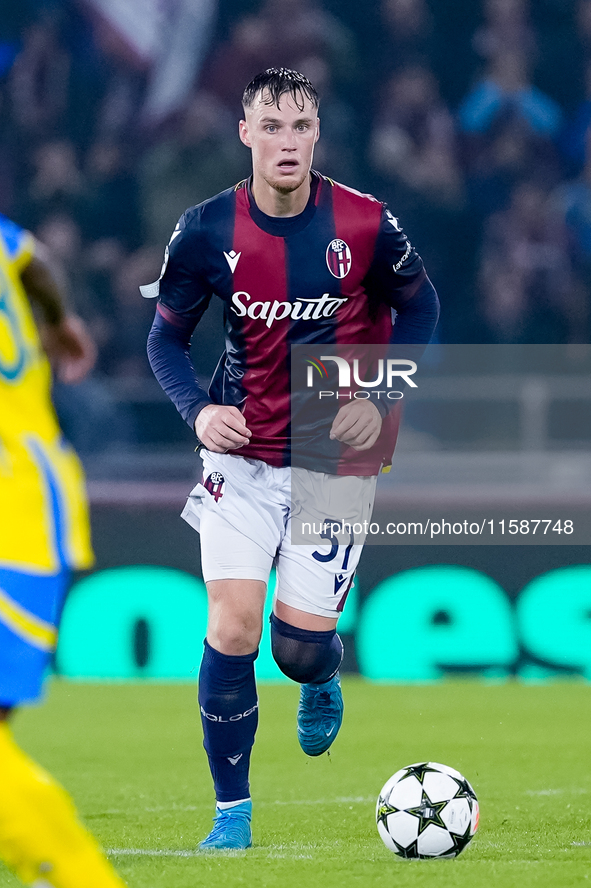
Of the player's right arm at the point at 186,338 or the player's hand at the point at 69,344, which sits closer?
the player's hand at the point at 69,344

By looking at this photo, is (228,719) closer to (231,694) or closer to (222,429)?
(231,694)

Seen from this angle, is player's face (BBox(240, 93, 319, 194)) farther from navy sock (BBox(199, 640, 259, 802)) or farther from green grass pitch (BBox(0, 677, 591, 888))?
green grass pitch (BBox(0, 677, 591, 888))

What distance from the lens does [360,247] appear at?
13.7 feet

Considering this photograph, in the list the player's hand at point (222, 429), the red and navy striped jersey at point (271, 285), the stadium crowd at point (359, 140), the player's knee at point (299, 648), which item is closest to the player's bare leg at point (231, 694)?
the player's knee at point (299, 648)

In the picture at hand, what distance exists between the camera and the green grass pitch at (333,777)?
3.53m

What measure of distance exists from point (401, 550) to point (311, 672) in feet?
12.1

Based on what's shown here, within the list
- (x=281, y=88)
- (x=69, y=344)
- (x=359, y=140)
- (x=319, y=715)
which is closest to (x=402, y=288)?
(x=281, y=88)

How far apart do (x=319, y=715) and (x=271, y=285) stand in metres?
1.51

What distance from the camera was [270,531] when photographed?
4.11 m

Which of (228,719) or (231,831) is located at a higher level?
(228,719)

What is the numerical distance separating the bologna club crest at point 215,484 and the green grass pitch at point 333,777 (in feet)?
3.38

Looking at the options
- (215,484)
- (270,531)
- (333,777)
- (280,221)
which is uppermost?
(280,221)

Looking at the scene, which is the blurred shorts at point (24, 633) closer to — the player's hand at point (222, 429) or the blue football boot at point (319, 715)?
the player's hand at point (222, 429)

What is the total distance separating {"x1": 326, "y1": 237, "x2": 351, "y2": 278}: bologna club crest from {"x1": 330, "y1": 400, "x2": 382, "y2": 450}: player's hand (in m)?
0.40
